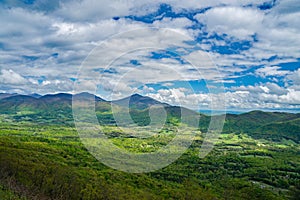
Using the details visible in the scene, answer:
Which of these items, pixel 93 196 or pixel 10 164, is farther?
pixel 10 164

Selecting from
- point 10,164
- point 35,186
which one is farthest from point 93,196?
point 10,164

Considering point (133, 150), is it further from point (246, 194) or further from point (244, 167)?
point (246, 194)

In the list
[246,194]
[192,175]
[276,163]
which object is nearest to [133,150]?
[192,175]

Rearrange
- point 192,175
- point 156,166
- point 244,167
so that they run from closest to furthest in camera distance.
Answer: point 192,175
point 156,166
point 244,167

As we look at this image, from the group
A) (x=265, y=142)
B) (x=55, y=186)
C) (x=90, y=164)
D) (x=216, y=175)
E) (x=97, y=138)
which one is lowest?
(x=265, y=142)

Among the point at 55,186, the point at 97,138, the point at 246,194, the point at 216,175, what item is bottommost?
the point at 97,138

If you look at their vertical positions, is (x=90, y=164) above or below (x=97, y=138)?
above

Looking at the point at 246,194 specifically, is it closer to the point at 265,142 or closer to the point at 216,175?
the point at 216,175

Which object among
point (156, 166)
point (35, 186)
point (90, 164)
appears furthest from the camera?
point (156, 166)

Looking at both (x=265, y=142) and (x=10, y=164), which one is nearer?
(x=10, y=164)
